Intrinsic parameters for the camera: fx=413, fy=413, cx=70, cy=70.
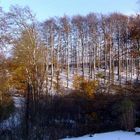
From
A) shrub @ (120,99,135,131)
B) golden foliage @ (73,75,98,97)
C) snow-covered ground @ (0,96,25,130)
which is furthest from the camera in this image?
golden foliage @ (73,75,98,97)

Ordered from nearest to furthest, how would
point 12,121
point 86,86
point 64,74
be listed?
point 12,121
point 86,86
point 64,74

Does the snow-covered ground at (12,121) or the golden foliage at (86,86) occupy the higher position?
the golden foliage at (86,86)

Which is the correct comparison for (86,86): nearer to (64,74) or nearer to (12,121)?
(12,121)

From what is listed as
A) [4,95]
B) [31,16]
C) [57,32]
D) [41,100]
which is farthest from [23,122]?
[57,32]

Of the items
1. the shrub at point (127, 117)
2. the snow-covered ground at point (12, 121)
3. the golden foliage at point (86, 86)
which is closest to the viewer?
the shrub at point (127, 117)

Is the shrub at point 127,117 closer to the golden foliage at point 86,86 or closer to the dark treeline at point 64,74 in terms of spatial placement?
the dark treeline at point 64,74

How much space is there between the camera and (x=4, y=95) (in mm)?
26562

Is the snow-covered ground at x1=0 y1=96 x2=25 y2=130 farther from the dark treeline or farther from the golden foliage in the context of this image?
the golden foliage

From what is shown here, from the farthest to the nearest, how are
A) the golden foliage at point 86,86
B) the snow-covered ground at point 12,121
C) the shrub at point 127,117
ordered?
the golden foliage at point 86,86, the snow-covered ground at point 12,121, the shrub at point 127,117

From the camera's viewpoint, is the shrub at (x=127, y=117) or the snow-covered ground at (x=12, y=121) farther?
the snow-covered ground at (x=12, y=121)

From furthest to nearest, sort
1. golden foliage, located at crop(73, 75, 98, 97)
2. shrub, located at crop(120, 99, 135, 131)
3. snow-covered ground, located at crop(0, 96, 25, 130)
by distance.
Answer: golden foliage, located at crop(73, 75, 98, 97)
snow-covered ground, located at crop(0, 96, 25, 130)
shrub, located at crop(120, 99, 135, 131)

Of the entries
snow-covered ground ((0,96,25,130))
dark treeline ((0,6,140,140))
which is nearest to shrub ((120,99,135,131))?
dark treeline ((0,6,140,140))

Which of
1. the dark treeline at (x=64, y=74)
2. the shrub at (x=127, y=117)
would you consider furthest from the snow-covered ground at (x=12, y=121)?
the shrub at (x=127, y=117)

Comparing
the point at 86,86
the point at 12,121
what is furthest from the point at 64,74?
the point at 12,121
